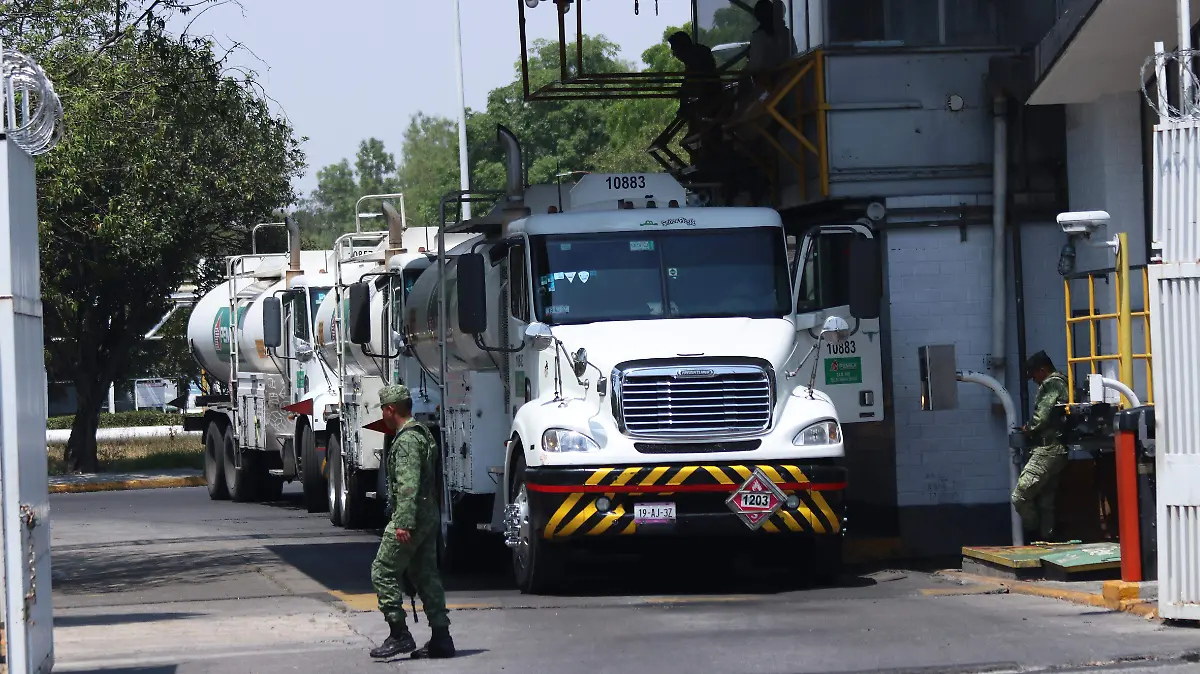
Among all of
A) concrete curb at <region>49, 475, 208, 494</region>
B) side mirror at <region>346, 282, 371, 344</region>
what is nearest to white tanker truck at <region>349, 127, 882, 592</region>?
side mirror at <region>346, 282, 371, 344</region>

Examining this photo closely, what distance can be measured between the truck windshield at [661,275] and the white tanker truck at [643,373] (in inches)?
0.5

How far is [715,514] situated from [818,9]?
6.09m

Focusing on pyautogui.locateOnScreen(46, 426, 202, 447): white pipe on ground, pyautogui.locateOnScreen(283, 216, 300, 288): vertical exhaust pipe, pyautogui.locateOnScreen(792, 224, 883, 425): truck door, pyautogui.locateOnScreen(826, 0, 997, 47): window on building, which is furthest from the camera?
pyautogui.locateOnScreen(46, 426, 202, 447): white pipe on ground

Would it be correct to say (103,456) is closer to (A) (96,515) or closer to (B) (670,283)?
(A) (96,515)

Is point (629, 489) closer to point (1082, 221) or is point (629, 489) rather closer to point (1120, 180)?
point (1082, 221)

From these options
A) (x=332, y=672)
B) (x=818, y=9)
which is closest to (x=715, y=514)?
(x=332, y=672)

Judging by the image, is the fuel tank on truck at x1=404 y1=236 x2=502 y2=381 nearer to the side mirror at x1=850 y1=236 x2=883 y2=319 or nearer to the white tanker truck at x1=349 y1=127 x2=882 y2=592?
the white tanker truck at x1=349 y1=127 x2=882 y2=592

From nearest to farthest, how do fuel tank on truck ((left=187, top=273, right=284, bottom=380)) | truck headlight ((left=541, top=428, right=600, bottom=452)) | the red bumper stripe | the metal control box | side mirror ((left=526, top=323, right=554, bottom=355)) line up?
the red bumper stripe
truck headlight ((left=541, top=428, right=600, bottom=452))
side mirror ((left=526, top=323, right=554, bottom=355))
the metal control box
fuel tank on truck ((left=187, top=273, right=284, bottom=380))

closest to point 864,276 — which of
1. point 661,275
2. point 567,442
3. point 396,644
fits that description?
point 661,275

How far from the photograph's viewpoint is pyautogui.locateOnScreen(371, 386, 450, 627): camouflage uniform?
985 cm

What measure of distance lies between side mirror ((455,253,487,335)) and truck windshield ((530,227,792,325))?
47 cm

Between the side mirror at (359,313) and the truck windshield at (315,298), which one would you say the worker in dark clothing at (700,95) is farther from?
the truck windshield at (315,298)

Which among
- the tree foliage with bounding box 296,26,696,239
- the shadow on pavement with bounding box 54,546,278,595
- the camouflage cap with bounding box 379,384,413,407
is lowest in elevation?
the shadow on pavement with bounding box 54,546,278,595

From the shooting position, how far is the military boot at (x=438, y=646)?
9.97m
